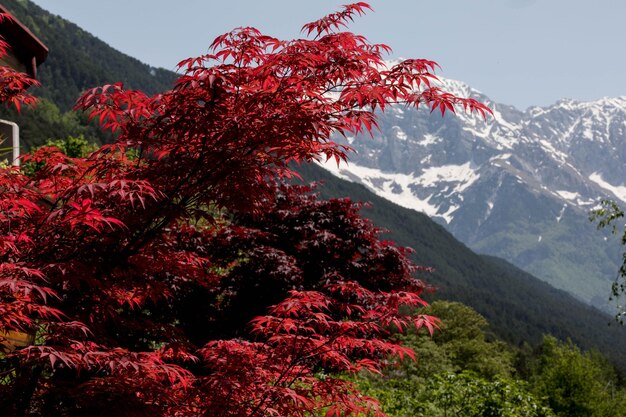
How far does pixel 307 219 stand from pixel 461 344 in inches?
1341

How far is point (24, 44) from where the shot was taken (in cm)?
1166

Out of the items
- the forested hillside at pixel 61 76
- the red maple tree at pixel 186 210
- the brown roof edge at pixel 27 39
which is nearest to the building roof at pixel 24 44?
the brown roof edge at pixel 27 39

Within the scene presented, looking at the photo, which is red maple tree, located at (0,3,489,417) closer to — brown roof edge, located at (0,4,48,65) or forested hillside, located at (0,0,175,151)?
brown roof edge, located at (0,4,48,65)

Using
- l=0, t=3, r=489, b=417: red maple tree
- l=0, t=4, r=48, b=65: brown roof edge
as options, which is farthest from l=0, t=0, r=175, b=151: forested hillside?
l=0, t=3, r=489, b=417: red maple tree

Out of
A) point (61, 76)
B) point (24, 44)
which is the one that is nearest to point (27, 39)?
point (24, 44)

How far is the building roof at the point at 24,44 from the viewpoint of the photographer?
11.1 meters

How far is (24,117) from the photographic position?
85.1 meters

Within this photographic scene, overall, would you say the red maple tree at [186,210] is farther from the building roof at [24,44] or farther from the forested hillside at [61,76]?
the forested hillside at [61,76]

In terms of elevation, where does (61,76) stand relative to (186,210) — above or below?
above

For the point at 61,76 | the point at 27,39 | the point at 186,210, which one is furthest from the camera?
the point at 61,76

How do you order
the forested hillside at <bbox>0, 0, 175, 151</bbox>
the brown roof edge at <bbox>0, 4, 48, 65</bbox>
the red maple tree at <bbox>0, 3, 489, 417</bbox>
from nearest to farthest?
the red maple tree at <bbox>0, 3, 489, 417</bbox>, the brown roof edge at <bbox>0, 4, 48, 65</bbox>, the forested hillside at <bbox>0, 0, 175, 151</bbox>

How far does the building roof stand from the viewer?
11062 millimetres

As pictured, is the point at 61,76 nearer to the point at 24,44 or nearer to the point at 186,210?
the point at 24,44

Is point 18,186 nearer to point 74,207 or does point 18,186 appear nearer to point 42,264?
point 42,264
